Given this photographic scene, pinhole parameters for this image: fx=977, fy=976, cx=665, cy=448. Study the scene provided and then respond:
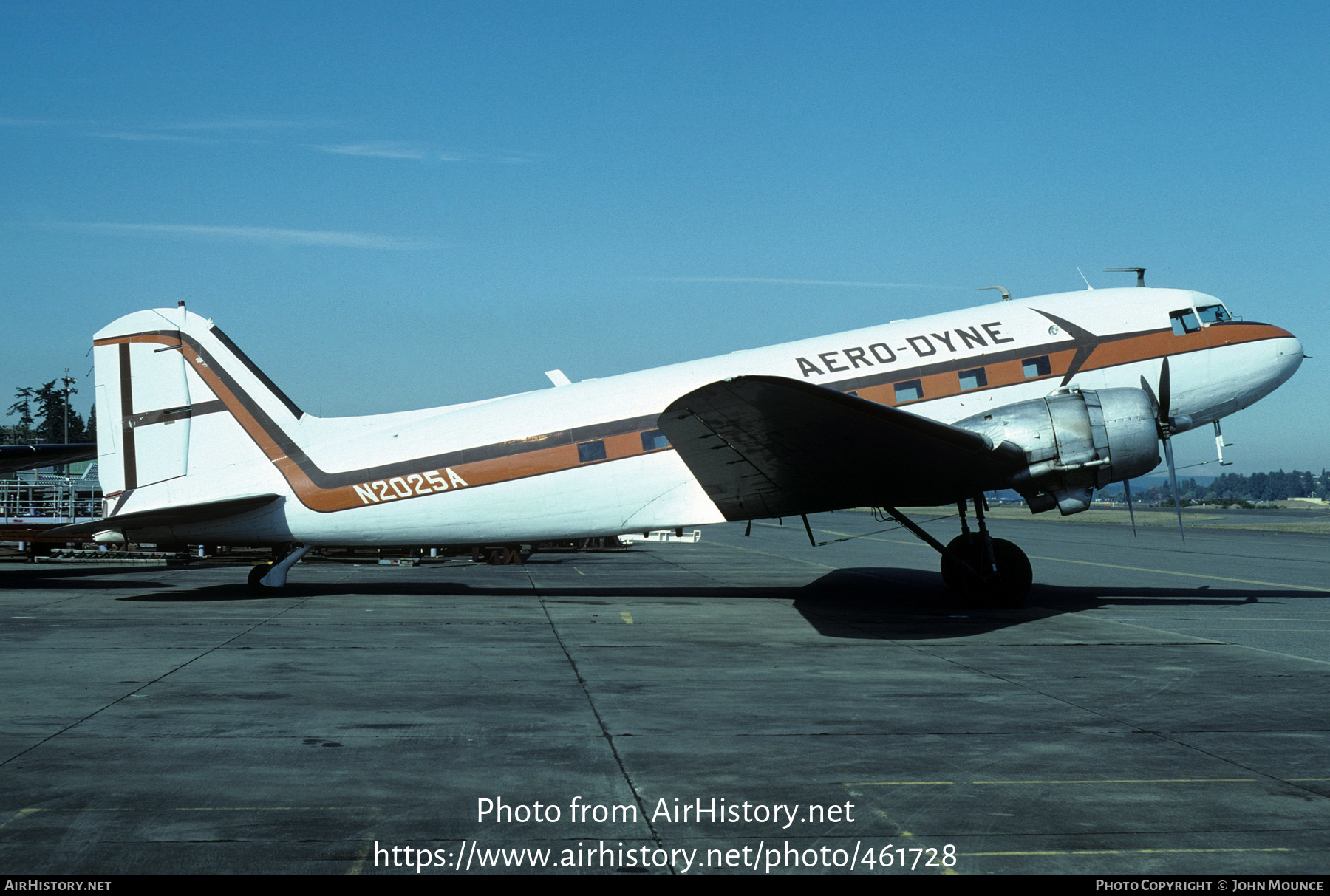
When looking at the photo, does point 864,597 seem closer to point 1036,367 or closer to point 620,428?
point 1036,367

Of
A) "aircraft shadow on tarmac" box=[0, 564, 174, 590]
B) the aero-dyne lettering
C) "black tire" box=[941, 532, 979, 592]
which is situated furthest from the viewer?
"aircraft shadow on tarmac" box=[0, 564, 174, 590]

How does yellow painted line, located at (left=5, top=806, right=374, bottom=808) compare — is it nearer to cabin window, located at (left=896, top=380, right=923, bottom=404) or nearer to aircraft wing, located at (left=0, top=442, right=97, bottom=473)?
cabin window, located at (left=896, top=380, right=923, bottom=404)

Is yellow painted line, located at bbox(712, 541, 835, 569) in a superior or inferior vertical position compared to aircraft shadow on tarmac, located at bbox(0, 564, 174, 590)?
inferior

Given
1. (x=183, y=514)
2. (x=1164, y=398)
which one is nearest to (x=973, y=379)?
(x=1164, y=398)

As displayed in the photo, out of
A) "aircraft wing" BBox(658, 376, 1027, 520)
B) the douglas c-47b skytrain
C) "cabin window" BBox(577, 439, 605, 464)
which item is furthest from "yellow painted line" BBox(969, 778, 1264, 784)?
"cabin window" BBox(577, 439, 605, 464)

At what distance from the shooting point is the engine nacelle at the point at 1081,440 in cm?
1535

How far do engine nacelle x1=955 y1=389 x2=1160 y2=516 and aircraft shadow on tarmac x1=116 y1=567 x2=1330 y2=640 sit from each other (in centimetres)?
225

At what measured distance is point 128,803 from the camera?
19.4 ft

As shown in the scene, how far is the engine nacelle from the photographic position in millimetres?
15352

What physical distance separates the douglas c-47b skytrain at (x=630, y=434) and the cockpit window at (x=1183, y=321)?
37mm

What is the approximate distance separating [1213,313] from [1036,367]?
11.7 feet
